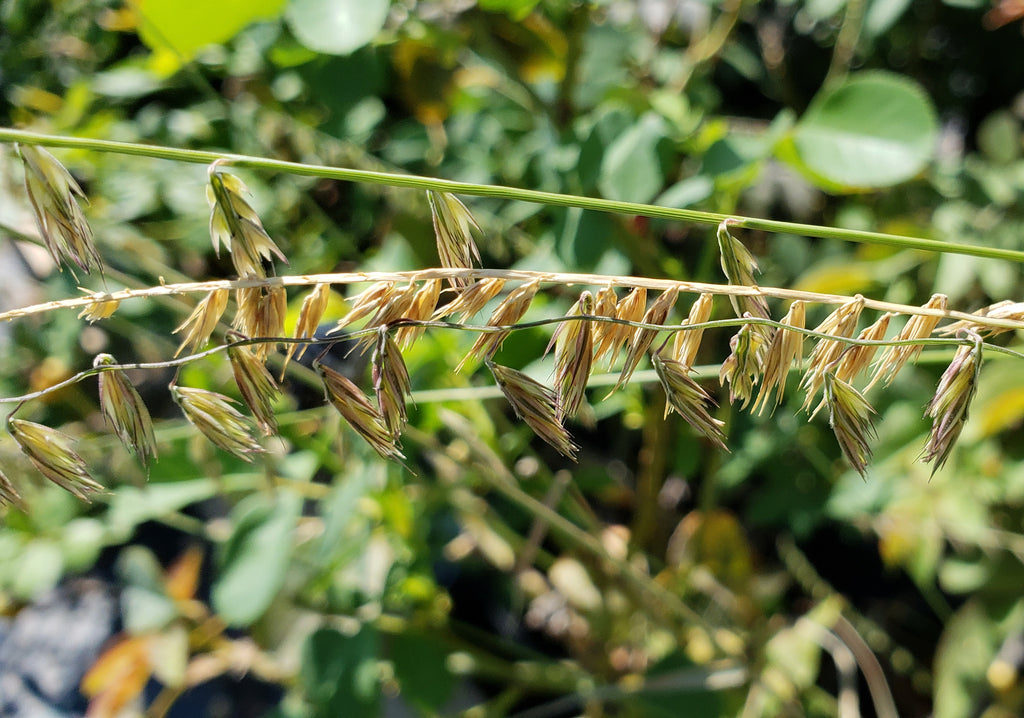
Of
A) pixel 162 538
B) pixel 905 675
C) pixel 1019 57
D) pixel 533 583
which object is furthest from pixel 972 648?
pixel 162 538

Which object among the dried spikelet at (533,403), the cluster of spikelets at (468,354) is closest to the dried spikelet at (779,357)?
the cluster of spikelets at (468,354)

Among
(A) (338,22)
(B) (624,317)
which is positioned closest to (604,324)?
(B) (624,317)

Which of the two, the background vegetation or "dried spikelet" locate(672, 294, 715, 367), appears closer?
"dried spikelet" locate(672, 294, 715, 367)

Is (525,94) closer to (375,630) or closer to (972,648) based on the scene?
(375,630)

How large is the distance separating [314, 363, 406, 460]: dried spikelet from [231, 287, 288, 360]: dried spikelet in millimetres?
36

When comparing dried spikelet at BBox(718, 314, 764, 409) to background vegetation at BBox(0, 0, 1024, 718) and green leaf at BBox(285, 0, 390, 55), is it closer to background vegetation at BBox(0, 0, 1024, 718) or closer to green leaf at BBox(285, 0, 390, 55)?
background vegetation at BBox(0, 0, 1024, 718)

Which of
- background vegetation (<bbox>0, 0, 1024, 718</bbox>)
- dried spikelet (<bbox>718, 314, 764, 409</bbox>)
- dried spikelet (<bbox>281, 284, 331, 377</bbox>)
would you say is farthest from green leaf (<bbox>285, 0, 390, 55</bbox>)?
dried spikelet (<bbox>718, 314, 764, 409</bbox>)

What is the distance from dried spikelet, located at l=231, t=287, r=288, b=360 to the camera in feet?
1.21

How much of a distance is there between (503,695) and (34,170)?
0.87 metres

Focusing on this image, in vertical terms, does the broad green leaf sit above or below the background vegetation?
above

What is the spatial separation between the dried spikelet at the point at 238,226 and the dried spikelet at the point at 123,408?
3.6 inches

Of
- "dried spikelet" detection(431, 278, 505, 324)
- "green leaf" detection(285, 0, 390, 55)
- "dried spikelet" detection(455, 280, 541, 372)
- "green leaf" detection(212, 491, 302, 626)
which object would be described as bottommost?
"green leaf" detection(212, 491, 302, 626)

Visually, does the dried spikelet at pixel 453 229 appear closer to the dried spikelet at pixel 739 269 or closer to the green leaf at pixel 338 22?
the dried spikelet at pixel 739 269

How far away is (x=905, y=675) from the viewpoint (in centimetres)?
112
